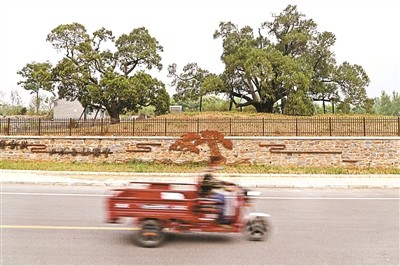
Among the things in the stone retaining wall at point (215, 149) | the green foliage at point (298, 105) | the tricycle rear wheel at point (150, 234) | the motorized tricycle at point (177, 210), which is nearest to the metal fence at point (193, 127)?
the stone retaining wall at point (215, 149)

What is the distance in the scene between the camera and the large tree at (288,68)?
101 feet

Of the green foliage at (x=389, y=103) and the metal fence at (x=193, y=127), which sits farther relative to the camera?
the green foliage at (x=389, y=103)

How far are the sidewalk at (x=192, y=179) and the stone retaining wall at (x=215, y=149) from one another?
2733 mm

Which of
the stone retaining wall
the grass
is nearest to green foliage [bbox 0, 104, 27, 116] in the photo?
the stone retaining wall

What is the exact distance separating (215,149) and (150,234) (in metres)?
13.6

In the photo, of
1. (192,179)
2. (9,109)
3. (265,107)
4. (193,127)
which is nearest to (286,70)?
(265,107)

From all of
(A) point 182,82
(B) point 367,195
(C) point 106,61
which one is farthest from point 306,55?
(B) point 367,195

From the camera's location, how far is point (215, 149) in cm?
1938

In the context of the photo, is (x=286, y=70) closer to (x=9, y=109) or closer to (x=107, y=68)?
(x=107, y=68)

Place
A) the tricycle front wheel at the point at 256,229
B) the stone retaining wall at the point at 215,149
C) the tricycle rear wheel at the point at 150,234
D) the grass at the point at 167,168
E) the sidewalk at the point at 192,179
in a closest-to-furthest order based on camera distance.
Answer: the tricycle rear wheel at the point at 150,234, the tricycle front wheel at the point at 256,229, the sidewalk at the point at 192,179, the grass at the point at 167,168, the stone retaining wall at the point at 215,149

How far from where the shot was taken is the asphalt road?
5.30 meters

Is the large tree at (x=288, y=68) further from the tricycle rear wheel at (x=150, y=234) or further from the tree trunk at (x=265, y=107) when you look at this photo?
the tricycle rear wheel at (x=150, y=234)

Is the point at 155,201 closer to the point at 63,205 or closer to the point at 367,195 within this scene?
the point at 63,205

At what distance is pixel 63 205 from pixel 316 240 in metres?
6.36
